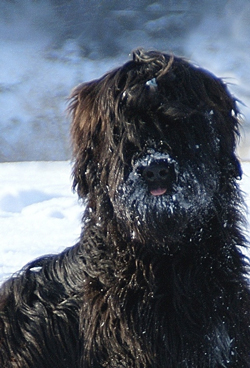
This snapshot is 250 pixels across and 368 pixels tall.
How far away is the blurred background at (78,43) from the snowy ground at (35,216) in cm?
428

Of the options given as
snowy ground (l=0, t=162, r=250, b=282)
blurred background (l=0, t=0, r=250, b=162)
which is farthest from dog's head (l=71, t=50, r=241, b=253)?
blurred background (l=0, t=0, r=250, b=162)

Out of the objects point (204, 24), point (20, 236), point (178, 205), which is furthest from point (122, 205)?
point (204, 24)

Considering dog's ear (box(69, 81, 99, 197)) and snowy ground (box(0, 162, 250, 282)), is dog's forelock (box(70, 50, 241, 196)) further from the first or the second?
snowy ground (box(0, 162, 250, 282))

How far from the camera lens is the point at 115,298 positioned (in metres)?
2.78

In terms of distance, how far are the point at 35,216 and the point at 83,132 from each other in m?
3.17

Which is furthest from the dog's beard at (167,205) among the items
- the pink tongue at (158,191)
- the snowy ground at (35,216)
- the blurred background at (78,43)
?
the blurred background at (78,43)

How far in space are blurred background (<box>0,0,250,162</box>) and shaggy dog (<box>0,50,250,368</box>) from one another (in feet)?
28.7

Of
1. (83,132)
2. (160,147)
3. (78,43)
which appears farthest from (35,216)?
(78,43)

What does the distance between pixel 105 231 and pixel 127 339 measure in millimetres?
532

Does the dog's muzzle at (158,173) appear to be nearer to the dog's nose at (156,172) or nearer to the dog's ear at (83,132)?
the dog's nose at (156,172)

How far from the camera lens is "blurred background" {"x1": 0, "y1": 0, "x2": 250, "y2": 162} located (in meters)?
12.1

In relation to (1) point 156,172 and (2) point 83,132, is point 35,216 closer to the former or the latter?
(2) point 83,132

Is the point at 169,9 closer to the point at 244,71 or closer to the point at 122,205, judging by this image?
the point at 244,71

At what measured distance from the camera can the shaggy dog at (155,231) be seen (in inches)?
101
